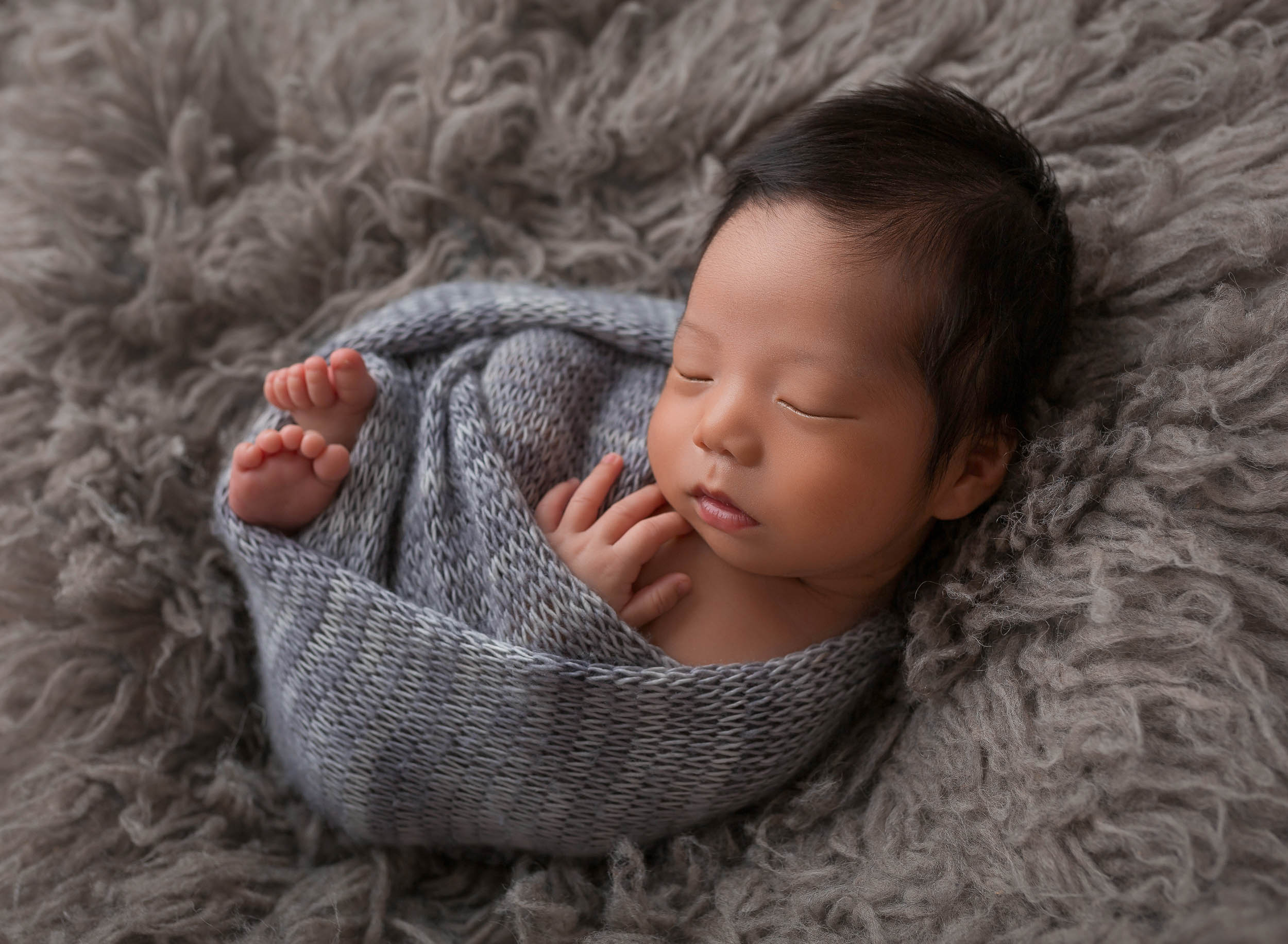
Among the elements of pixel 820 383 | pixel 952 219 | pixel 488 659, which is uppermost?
pixel 952 219

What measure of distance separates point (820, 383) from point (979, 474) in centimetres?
19

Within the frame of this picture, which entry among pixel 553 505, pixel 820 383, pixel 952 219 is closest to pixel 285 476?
pixel 553 505

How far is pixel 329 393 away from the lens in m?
0.94

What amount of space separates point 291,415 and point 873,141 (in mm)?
565

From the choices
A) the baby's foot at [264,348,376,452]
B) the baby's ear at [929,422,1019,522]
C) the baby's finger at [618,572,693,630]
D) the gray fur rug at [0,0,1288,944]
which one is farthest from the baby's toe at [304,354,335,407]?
the baby's ear at [929,422,1019,522]

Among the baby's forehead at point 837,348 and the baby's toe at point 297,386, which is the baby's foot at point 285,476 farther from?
the baby's forehead at point 837,348

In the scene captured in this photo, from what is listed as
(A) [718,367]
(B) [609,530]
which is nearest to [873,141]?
(A) [718,367]

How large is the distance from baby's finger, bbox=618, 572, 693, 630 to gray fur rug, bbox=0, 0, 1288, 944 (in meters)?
0.20

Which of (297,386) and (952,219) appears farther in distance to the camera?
(297,386)

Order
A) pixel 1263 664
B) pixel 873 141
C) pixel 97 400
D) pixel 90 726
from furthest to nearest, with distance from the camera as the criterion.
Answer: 1. pixel 97 400
2. pixel 90 726
3. pixel 873 141
4. pixel 1263 664

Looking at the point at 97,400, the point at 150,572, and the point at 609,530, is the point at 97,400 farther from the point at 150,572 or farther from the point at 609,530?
the point at 609,530

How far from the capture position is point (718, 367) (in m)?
0.87

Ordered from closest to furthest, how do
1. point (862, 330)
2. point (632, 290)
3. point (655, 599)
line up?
point (862, 330) → point (655, 599) → point (632, 290)

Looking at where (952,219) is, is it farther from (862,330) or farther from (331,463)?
(331,463)
